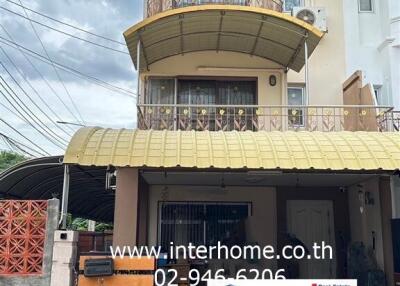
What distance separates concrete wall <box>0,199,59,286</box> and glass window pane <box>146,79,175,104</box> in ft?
19.1

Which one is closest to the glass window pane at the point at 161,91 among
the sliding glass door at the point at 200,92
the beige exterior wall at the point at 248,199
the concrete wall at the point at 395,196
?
the sliding glass door at the point at 200,92

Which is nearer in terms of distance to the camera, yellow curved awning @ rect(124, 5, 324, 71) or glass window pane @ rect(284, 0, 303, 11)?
yellow curved awning @ rect(124, 5, 324, 71)

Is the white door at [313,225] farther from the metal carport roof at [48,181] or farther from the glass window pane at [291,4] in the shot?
the glass window pane at [291,4]

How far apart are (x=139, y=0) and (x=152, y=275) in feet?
29.6

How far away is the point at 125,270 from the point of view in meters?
7.52

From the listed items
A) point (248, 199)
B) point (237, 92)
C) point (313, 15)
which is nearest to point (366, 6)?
point (313, 15)

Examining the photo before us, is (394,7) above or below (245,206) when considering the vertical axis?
above

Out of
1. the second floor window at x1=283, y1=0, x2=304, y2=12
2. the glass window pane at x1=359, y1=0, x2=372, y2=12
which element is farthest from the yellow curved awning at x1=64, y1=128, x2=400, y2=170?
the glass window pane at x1=359, y1=0, x2=372, y2=12

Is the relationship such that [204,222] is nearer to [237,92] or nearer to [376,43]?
[237,92]

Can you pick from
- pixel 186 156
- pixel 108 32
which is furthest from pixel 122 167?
Answer: pixel 108 32

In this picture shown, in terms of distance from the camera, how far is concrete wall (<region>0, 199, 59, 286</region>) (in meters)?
7.33

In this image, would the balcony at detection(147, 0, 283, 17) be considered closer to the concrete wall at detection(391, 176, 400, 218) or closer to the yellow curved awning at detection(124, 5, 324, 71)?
the yellow curved awning at detection(124, 5, 324, 71)

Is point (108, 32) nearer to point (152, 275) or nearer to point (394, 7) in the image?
point (394, 7)

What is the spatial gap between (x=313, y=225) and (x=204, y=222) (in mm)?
3029
